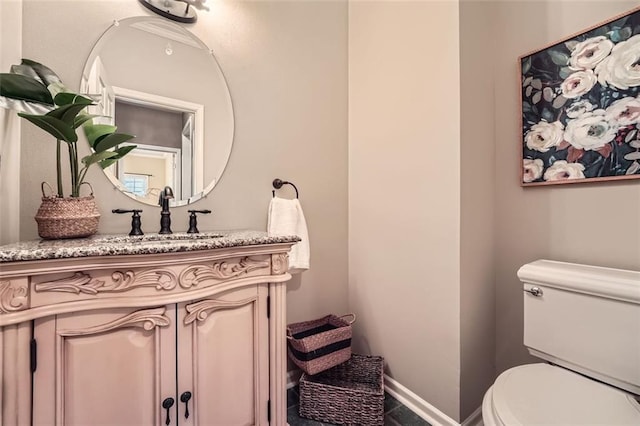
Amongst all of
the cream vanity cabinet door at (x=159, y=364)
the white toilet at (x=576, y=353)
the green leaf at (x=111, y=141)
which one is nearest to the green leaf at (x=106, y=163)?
the green leaf at (x=111, y=141)

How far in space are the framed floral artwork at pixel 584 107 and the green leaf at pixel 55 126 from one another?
1766 millimetres

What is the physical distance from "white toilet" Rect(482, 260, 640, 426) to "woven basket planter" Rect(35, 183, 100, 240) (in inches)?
54.9

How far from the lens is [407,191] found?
4.52 feet

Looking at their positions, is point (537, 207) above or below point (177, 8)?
below

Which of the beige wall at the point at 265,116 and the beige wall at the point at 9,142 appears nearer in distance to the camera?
the beige wall at the point at 9,142

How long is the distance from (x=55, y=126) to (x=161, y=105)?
1.58ft

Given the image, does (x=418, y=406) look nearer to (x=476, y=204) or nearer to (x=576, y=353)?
(x=576, y=353)

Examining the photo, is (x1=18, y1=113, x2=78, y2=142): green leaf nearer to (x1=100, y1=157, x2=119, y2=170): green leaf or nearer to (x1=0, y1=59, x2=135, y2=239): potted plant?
(x1=0, y1=59, x2=135, y2=239): potted plant

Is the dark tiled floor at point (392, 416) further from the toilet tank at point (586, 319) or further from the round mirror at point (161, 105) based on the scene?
the round mirror at point (161, 105)

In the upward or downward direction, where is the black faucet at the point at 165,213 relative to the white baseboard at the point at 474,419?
upward

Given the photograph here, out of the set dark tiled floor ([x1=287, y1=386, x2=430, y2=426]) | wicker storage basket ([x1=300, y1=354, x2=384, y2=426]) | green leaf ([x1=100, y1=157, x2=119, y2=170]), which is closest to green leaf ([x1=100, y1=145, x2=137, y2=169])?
green leaf ([x1=100, y1=157, x2=119, y2=170])

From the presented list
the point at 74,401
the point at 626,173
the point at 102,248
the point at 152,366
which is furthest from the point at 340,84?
the point at 74,401

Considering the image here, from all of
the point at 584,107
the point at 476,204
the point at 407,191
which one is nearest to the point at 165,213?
the point at 407,191

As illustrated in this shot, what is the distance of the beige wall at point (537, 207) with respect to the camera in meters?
1.06
